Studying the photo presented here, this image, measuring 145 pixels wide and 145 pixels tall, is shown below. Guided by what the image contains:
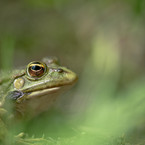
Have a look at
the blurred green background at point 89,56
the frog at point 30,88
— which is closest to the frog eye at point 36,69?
the frog at point 30,88

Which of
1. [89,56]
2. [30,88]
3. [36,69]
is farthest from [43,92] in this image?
[89,56]

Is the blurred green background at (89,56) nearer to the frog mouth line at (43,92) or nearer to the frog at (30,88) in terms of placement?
the frog at (30,88)

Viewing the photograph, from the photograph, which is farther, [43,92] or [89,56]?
[89,56]

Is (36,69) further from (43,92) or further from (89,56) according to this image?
(89,56)

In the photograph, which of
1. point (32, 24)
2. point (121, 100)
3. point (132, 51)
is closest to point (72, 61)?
point (132, 51)

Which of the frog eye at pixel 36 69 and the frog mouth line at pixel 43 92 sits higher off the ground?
the frog eye at pixel 36 69

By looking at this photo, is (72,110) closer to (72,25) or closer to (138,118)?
(138,118)
